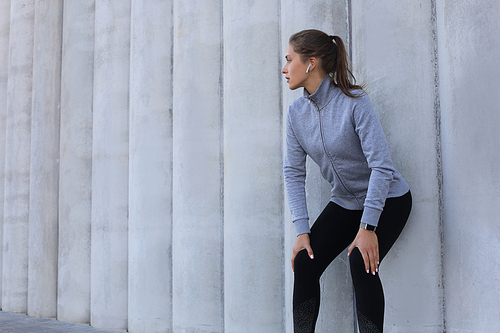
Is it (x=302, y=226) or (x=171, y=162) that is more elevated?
(x=171, y=162)

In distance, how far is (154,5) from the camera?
3.70 meters

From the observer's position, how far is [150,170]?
11.7 feet

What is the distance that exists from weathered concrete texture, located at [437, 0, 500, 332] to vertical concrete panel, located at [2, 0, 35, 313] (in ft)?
13.3

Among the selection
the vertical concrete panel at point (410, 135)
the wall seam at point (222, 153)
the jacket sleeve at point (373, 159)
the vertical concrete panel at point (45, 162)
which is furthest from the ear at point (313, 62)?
the vertical concrete panel at point (45, 162)

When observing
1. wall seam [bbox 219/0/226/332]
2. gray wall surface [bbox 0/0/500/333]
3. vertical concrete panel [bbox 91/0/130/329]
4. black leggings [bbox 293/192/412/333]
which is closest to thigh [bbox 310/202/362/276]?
black leggings [bbox 293/192/412/333]

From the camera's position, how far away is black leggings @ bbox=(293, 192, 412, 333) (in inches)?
77.4

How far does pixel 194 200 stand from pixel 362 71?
4.78 feet

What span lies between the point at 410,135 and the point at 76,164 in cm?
296

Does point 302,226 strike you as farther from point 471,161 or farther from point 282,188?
point 471,161

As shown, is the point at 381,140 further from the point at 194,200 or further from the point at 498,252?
the point at 194,200

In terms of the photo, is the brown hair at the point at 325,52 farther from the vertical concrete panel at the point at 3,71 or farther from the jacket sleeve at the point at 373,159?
the vertical concrete panel at the point at 3,71

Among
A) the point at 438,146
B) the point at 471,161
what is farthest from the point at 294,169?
the point at 471,161

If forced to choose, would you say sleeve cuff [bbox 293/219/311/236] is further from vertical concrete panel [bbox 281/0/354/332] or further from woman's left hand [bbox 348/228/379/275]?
vertical concrete panel [bbox 281/0/354/332]

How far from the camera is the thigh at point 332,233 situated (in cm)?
221
